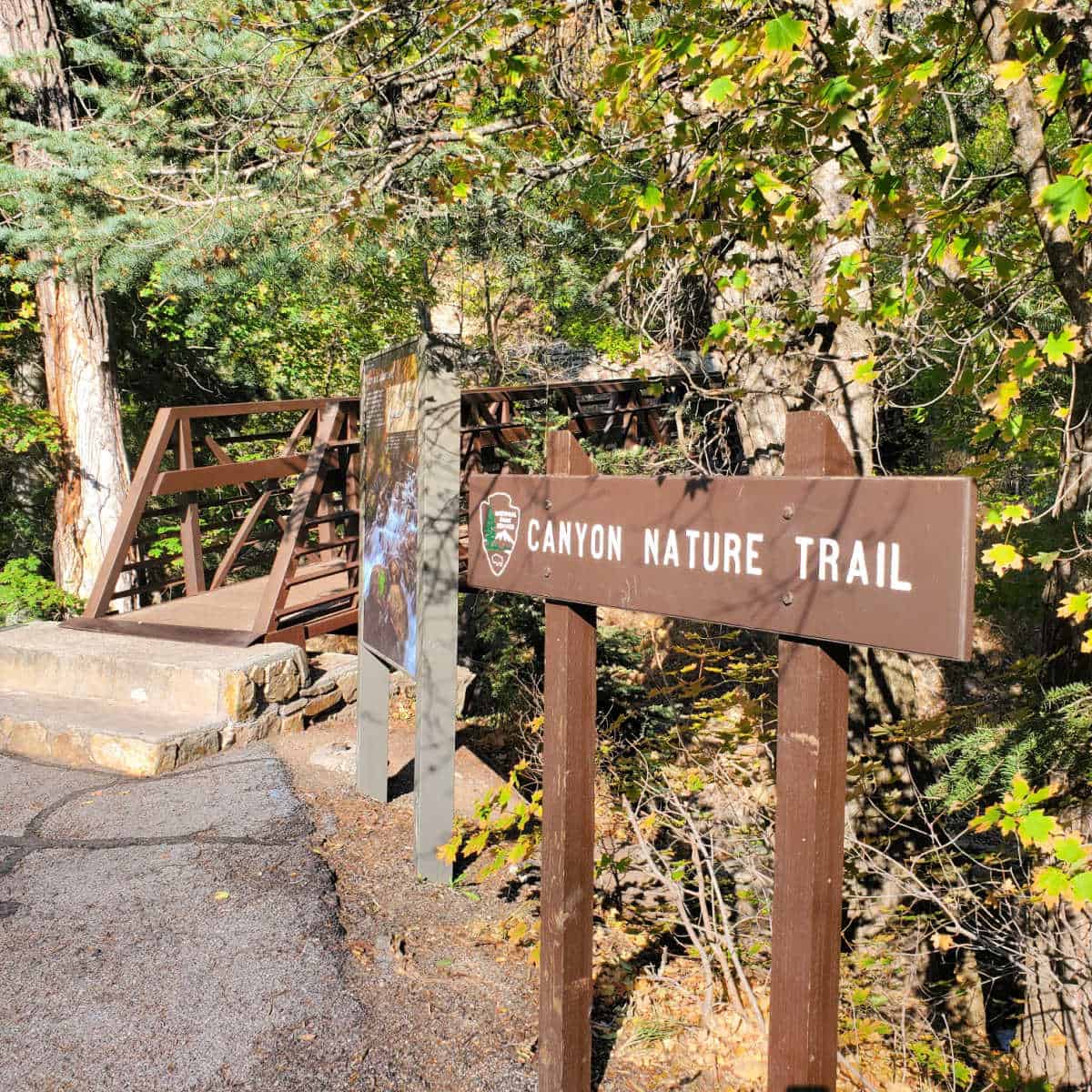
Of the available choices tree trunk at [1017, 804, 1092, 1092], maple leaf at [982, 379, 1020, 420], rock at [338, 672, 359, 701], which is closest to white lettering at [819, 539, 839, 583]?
maple leaf at [982, 379, 1020, 420]

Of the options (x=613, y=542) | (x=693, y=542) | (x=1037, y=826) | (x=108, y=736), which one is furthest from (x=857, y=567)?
→ (x=108, y=736)

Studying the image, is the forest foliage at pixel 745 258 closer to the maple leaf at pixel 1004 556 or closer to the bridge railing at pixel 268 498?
the maple leaf at pixel 1004 556

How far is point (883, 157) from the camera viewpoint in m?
3.25

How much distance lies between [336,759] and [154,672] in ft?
4.74

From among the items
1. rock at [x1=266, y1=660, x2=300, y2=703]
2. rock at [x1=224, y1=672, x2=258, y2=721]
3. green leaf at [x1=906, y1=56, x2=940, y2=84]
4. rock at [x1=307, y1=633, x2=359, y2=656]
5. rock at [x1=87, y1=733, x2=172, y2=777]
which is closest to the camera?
green leaf at [x1=906, y1=56, x2=940, y2=84]

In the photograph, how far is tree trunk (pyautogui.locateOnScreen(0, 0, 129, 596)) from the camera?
9141mm

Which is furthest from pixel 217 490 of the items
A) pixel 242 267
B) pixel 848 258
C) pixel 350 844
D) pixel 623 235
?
pixel 848 258

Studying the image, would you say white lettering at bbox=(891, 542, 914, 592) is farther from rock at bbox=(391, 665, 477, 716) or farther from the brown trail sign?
rock at bbox=(391, 665, 477, 716)

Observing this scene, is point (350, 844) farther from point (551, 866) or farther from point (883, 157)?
point (883, 157)

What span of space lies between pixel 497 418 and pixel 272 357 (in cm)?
583

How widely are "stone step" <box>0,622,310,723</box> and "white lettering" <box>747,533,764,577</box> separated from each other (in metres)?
4.72

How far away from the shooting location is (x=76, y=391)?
962 centimetres

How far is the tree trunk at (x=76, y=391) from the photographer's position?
9.14m

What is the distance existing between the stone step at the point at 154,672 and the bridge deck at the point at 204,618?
0.10 meters
